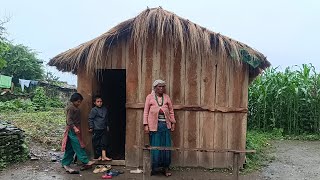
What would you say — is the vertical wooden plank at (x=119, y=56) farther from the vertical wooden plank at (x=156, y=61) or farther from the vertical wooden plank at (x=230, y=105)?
the vertical wooden plank at (x=230, y=105)

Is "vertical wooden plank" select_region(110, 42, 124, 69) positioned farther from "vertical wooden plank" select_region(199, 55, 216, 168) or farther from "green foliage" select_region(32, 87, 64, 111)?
"green foliage" select_region(32, 87, 64, 111)

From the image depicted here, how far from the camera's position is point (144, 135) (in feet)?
24.7

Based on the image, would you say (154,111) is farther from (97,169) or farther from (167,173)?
(97,169)

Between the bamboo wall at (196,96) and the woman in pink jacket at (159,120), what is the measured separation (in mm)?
436

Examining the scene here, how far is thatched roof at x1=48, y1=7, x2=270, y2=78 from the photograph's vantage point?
23.6ft

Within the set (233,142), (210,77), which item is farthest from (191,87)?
(233,142)

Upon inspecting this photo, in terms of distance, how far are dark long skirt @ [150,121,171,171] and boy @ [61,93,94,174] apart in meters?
1.39

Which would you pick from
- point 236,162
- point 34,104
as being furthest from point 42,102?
point 236,162

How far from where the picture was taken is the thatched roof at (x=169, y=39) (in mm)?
7195

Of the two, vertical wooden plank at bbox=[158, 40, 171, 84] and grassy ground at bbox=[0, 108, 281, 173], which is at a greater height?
vertical wooden plank at bbox=[158, 40, 171, 84]

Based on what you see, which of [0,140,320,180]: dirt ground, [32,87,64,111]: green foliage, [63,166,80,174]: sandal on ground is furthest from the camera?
[32,87,64,111]: green foliage

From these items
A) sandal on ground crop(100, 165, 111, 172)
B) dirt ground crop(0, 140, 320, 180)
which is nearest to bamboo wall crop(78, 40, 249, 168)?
dirt ground crop(0, 140, 320, 180)

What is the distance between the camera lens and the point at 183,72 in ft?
24.4

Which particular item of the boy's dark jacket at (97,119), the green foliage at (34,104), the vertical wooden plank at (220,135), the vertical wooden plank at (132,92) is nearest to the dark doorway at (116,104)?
the vertical wooden plank at (132,92)
